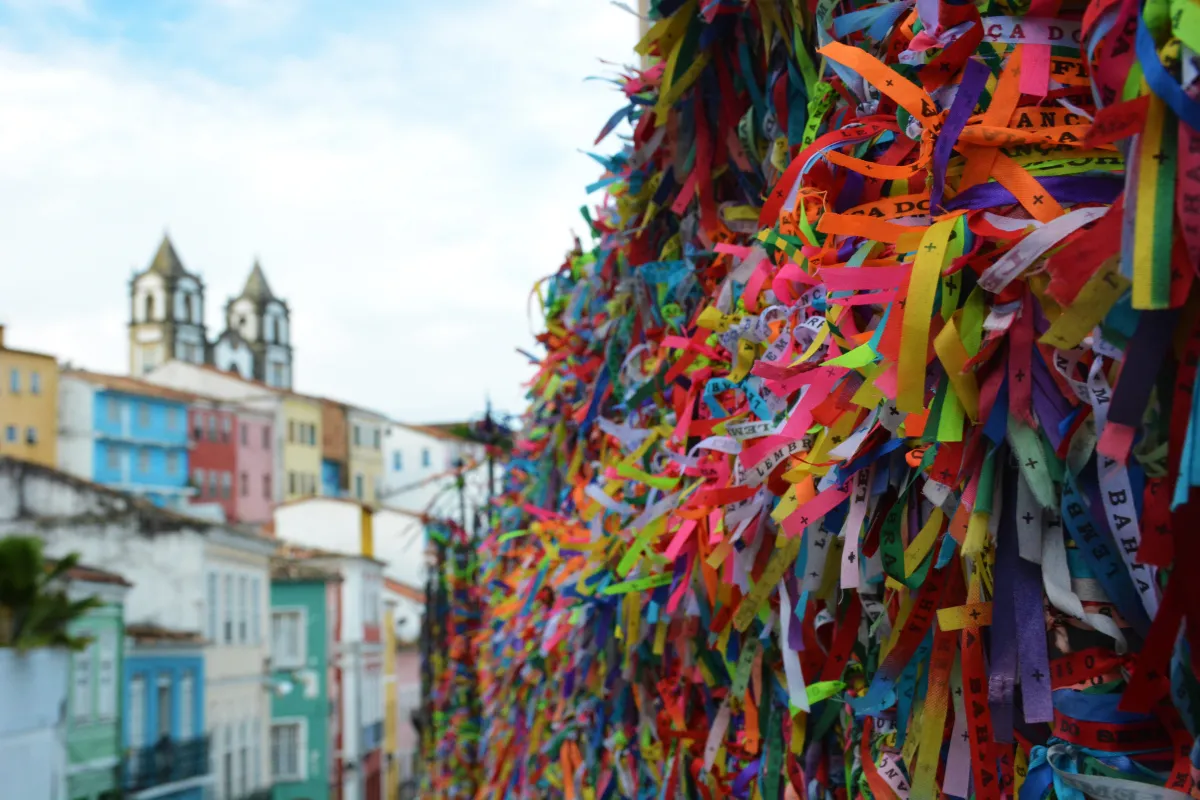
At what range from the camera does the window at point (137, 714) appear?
768 inches

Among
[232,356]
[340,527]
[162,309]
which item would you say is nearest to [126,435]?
[340,527]

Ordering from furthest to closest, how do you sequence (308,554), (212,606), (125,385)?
(125,385) < (308,554) < (212,606)

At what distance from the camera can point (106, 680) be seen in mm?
18188

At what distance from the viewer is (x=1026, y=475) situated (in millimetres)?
536

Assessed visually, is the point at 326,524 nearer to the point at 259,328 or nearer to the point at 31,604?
the point at 31,604

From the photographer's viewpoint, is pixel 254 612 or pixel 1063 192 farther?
pixel 254 612

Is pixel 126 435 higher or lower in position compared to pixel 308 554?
higher

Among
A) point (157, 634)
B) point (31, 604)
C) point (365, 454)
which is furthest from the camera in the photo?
point (365, 454)

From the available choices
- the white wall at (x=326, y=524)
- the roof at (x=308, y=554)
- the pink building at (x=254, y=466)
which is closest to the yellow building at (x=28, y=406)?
the white wall at (x=326, y=524)

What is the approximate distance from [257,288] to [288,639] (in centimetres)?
4130

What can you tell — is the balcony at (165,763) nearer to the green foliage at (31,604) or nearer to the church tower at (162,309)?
the green foliage at (31,604)

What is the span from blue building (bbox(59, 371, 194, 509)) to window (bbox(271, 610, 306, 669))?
658 centimetres

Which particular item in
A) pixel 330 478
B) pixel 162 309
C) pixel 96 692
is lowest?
pixel 96 692

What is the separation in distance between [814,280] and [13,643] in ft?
52.5
